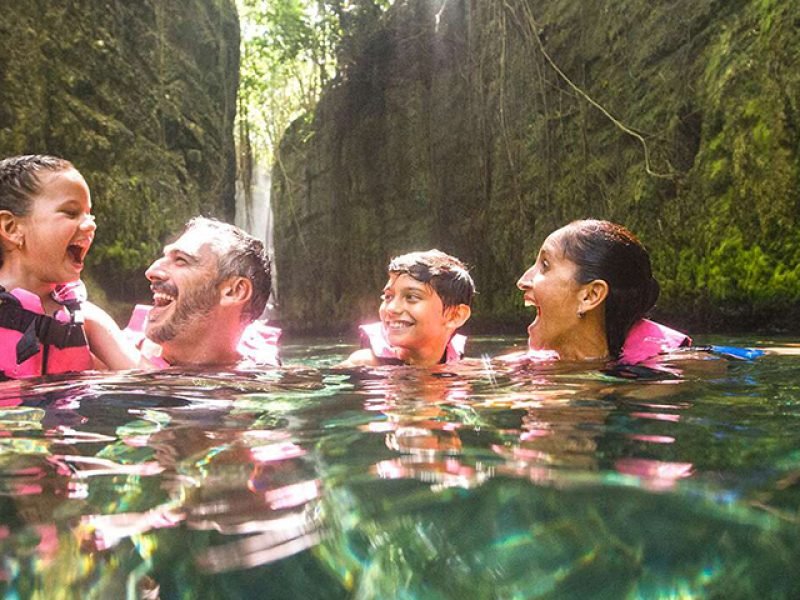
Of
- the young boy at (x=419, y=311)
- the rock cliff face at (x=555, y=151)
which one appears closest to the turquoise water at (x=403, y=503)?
the young boy at (x=419, y=311)

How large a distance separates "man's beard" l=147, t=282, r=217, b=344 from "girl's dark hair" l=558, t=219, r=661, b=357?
2002 mm

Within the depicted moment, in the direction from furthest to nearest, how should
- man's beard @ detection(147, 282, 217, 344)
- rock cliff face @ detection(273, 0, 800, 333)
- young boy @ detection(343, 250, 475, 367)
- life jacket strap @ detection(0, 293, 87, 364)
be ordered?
rock cliff face @ detection(273, 0, 800, 333) → young boy @ detection(343, 250, 475, 367) → man's beard @ detection(147, 282, 217, 344) → life jacket strap @ detection(0, 293, 87, 364)

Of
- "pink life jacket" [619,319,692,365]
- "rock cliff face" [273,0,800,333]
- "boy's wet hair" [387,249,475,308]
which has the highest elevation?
"rock cliff face" [273,0,800,333]

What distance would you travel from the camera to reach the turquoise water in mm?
961

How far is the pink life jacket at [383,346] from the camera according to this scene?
173 inches

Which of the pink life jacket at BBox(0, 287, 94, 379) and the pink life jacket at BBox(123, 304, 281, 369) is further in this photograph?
the pink life jacket at BBox(123, 304, 281, 369)

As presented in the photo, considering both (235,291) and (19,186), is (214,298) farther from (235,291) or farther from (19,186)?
(19,186)

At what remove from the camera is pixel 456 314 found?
14.8 ft

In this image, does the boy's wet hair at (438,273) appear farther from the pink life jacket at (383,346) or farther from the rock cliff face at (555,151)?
the rock cliff face at (555,151)

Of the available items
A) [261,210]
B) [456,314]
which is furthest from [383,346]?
[261,210]

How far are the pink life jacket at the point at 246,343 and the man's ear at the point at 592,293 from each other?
1769 mm

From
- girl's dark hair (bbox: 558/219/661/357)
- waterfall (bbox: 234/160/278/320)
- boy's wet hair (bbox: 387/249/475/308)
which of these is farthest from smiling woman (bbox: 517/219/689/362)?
waterfall (bbox: 234/160/278/320)

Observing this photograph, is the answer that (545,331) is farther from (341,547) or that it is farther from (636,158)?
(636,158)

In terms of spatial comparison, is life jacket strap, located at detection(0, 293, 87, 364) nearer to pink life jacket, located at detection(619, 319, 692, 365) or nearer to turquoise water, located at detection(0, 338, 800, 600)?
turquoise water, located at detection(0, 338, 800, 600)
